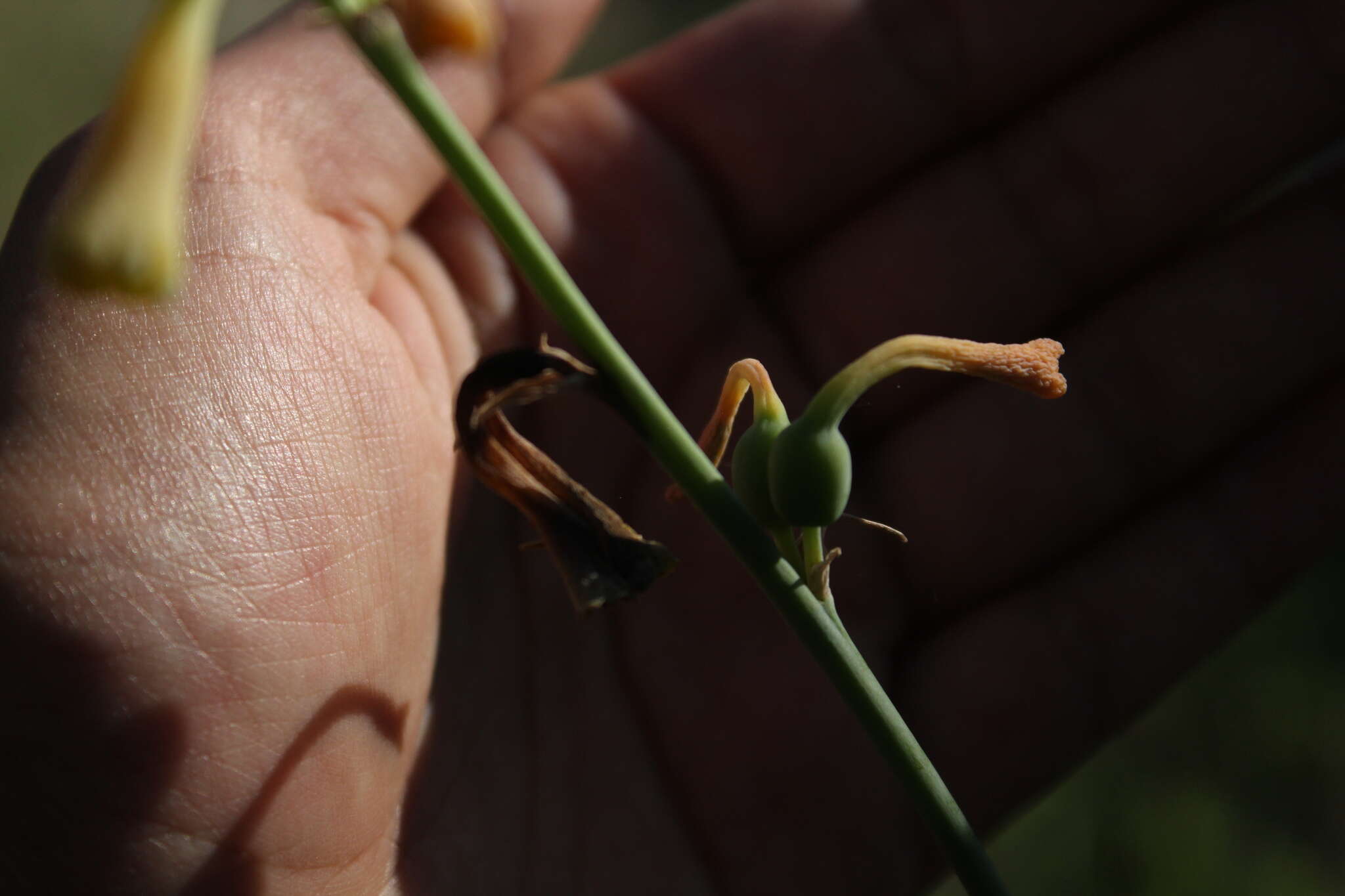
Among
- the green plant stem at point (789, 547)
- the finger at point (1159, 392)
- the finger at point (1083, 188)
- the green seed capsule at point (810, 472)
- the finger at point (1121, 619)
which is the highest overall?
the green seed capsule at point (810, 472)

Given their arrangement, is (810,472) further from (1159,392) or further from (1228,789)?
(1228,789)

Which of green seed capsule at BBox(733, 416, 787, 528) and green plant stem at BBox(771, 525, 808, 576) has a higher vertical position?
green seed capsule at BBox(733, 416, 787, 528)

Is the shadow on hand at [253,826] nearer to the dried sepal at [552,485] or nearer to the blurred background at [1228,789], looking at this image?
the dried sepal at [552,485]

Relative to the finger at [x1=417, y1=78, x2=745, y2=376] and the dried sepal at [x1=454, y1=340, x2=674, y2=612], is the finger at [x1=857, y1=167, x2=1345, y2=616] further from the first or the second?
the dried sepal at [x1=454, y1=340, x2=674, y2=612]

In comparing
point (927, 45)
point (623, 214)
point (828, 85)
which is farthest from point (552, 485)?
point (927, 45)

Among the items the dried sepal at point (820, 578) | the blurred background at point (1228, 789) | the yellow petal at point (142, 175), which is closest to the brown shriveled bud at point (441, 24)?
the yellow petal at point (142, 175)

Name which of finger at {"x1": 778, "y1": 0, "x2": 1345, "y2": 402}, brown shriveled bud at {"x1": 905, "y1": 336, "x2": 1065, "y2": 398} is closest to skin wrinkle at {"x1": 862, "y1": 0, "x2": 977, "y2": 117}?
finger at {"x1": 778, "y1": 0, "x2": 1345, "y2": 402}
